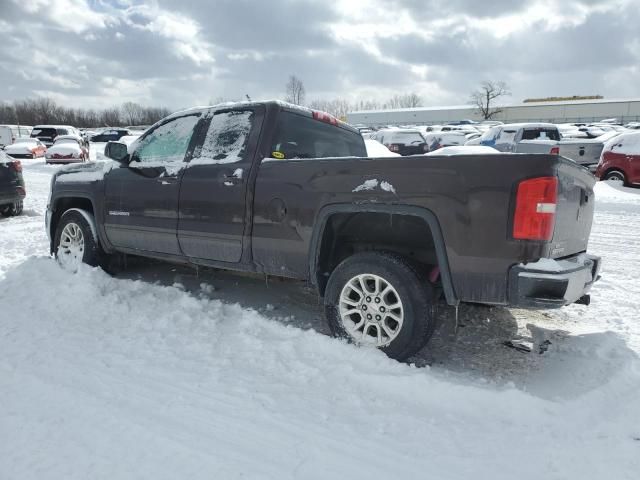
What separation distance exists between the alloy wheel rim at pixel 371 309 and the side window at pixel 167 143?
2150 millimetres

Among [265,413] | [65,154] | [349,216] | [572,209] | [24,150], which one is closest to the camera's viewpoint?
[265,413]

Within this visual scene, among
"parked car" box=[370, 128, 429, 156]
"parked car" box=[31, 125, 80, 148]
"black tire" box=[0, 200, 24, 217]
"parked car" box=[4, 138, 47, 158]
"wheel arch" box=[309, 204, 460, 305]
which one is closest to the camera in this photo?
"wheel arch" box=[309, 204, 460, 305]

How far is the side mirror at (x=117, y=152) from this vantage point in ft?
15.6

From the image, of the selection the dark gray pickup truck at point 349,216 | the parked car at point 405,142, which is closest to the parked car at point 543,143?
the parked car at point 405,142

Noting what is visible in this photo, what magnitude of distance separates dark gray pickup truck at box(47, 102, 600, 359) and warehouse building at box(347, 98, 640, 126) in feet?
228

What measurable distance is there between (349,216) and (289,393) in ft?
4.42

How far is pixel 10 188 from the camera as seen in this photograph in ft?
29.3

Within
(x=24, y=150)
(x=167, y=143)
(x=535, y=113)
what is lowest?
(x=24, y=150)

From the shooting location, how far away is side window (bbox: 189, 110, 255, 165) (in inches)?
160

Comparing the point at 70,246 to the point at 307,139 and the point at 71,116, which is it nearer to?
the point at 307,139

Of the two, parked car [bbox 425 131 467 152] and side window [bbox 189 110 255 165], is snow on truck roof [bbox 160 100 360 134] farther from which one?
parked car [bbox 425 131 467 152]

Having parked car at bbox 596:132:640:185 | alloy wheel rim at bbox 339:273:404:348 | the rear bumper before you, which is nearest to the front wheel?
alloy wheel rim at bbox 339:273:404:348

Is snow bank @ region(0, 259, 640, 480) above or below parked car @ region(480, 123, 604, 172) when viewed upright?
below

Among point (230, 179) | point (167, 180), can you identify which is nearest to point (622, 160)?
point (230, 179)
